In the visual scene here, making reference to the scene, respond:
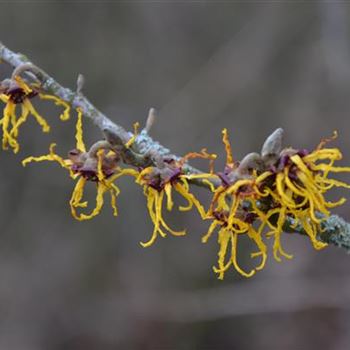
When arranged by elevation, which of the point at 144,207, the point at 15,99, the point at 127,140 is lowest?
the point at 127,140

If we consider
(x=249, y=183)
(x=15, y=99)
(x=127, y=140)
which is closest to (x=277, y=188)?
(x=249, y=183)

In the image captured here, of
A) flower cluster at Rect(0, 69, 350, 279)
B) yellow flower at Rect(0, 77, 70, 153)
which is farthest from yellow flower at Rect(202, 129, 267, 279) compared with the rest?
yellow flower at Rect(0, 77, 70, 153)

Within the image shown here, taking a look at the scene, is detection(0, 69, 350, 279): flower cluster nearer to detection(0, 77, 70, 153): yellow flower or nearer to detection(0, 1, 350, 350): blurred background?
detection(0, 77, 70, 153): yellow flower

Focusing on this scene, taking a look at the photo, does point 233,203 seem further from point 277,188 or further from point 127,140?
point 127,140

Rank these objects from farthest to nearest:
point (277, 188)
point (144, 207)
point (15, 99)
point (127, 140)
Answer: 1. point (144, 207)
2. point (15, 99)
3. point (127, 140)
4. point (277, 188)

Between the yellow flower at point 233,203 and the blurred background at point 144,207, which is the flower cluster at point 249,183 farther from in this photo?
the blurred background at point 144,207

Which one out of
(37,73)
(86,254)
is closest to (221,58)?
(86,254)

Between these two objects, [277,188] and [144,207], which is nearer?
[277,188]

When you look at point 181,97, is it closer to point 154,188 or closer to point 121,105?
point 121,105
